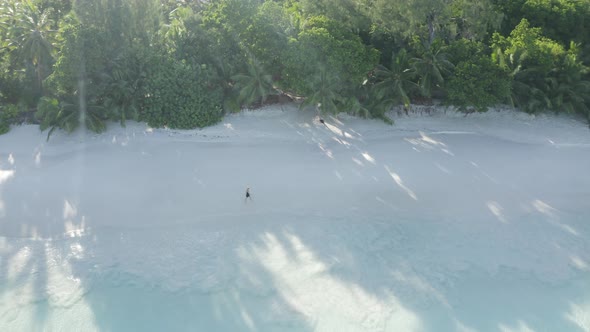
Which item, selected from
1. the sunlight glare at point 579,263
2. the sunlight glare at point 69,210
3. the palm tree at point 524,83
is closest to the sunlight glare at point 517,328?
the sunlight glare at point 579,263

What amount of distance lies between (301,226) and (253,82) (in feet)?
31.3

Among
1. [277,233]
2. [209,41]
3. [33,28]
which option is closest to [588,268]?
[277,233]

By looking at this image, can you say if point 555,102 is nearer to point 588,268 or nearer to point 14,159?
point 588,268

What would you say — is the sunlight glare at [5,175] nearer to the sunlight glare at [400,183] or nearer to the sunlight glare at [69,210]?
the sunlight glare at [69,210]

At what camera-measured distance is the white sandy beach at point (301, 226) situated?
14688 millimetres

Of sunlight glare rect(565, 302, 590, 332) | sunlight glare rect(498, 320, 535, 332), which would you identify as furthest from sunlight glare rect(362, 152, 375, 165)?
sunlight glare rect(565, 302, 590, 332)

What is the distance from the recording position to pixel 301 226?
17.8 m

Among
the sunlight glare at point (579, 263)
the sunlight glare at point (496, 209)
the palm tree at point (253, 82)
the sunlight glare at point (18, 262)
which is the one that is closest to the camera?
the sunlight glare at point (18, 262)

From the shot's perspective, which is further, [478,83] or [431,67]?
[431,67]

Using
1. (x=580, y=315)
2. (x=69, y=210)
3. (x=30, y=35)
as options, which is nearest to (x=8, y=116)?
(x=30, y=35)

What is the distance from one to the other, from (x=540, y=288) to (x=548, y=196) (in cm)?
562

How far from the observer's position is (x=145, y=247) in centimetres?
1695

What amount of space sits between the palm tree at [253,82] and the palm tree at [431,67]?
335 inches

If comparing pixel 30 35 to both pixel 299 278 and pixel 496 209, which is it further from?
pixel 496 209
